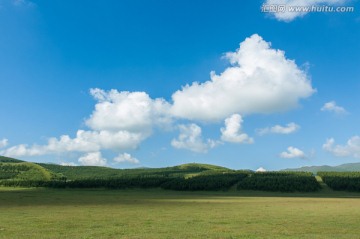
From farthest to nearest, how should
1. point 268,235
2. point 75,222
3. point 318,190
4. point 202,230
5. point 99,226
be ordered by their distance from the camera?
point 318,190 < point 75,222 < point 99,226 < point 202,230 < point 268,235

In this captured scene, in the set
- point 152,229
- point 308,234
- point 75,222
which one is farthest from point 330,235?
point 75,222

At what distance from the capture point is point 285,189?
620 feet

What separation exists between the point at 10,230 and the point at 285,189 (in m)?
170

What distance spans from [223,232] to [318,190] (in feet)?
549

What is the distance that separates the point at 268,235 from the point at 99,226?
17.0 meters

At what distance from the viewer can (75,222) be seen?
42031 millimetres

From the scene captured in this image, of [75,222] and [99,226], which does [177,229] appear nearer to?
[99,226]

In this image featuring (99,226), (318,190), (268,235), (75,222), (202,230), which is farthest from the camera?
(318,190)

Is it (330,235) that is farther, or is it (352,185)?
(352,185)

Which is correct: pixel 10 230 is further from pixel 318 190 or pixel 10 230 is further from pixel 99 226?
pixel 318 190

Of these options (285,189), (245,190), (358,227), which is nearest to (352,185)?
(285,189)

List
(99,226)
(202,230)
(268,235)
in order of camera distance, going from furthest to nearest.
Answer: (99,226), (202,230), (268,235)

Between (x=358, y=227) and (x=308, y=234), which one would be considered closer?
(x=308, y=234)

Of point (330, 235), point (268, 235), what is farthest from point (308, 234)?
point (268, 235)
